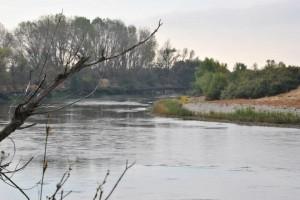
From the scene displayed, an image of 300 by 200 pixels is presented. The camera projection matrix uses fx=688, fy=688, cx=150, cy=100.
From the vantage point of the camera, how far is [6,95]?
80.2 m

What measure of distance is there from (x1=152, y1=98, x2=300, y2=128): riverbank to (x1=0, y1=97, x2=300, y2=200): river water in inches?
215

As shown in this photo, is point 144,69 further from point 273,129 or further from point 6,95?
point 273,129

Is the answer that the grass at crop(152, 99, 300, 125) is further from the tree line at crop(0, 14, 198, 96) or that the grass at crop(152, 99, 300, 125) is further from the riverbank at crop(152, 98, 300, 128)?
the tree line at crop(0, 14, 198, 96)

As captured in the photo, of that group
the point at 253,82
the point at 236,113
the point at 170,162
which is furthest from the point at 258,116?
the point at 170,162

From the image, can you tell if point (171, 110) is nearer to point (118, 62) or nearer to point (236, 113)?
point (236, 113)

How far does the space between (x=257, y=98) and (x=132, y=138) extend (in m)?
29.9

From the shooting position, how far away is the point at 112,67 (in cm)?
13075

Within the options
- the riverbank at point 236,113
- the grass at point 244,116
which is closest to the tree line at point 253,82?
the riverbank at point 236,113

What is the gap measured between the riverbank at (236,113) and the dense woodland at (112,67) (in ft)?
21.5

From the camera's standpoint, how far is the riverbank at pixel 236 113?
38094 mm

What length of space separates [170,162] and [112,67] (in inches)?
4403

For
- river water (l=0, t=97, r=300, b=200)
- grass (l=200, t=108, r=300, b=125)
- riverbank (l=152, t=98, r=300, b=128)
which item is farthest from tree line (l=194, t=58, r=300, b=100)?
river water (l=0, t=97, r=300, b=200)

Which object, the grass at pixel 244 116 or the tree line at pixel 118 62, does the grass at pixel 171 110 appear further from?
the tree line at pixel 118 62

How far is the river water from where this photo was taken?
14414 mm
